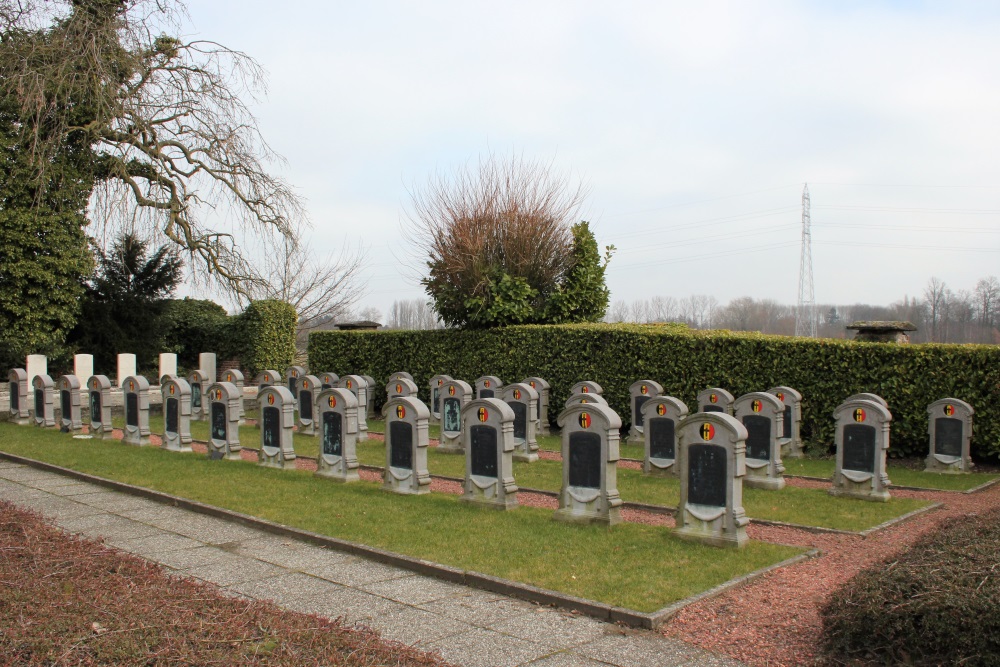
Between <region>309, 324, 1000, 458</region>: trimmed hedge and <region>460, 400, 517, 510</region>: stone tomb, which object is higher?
<region>309, 324, 1000, 458</region>: trimmed hedge

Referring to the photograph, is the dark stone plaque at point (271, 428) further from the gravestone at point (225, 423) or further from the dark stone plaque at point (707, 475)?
the dark stone plaque at point (707, 475)

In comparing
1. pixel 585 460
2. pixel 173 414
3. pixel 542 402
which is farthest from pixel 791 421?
pixel 173 414

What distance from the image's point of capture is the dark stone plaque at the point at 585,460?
29.7 ft

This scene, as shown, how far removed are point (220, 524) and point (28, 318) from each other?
1653cm

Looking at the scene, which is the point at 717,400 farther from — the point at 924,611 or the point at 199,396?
the point at 199,396

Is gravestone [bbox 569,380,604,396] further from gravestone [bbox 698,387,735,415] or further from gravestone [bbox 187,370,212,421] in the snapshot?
gravestone [bbox 187,370,212,421]

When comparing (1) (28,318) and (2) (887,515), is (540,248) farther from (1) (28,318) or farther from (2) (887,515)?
(1) (28,318)

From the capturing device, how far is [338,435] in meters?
11.9

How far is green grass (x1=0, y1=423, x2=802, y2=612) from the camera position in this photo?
681cm

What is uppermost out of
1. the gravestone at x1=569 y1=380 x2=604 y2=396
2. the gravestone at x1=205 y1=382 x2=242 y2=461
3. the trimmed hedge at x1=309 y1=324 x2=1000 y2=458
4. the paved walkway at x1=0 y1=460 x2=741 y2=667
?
the trimmed hedge at x1=309 y1=324 x2=1000 y2=458

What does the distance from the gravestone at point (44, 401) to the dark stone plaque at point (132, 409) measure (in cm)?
345

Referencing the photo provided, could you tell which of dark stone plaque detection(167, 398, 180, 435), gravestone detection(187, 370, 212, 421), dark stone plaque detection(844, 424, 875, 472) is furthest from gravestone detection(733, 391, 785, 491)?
gravestone detection(187, 370, 212, 421)

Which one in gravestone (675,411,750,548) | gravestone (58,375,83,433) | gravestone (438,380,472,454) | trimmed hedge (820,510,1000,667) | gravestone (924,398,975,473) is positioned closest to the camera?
trimmed hedge (820,510,1000,667)

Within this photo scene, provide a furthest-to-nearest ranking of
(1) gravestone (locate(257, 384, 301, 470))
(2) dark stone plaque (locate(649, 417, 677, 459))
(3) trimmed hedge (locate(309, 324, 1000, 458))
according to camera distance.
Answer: (3) trimmed hedge (locate(309, 324, 1000, 458))
(1) gravestone (locate(257, 384, 301, 470))
(2) dark stone plaque (locate(649, 417, 677, 459))
